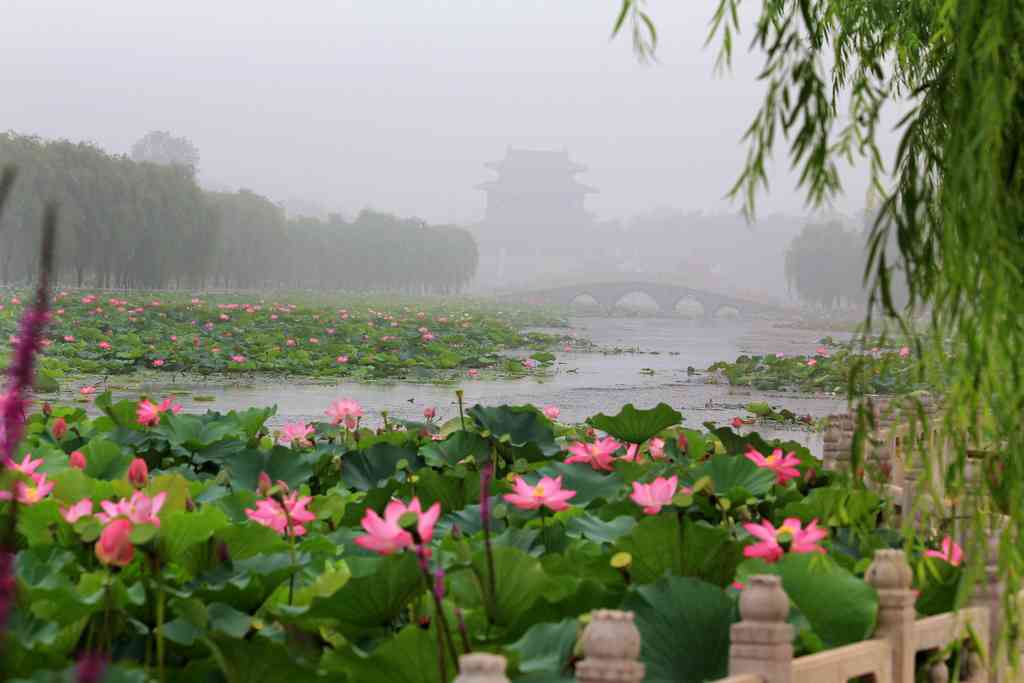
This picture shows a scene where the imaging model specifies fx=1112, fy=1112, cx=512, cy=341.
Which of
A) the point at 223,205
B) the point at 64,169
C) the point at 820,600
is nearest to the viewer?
the point at 820,600

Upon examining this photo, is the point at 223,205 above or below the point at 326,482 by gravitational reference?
above

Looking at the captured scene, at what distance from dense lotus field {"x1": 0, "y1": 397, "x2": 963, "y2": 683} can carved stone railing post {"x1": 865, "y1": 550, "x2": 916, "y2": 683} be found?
3 cm

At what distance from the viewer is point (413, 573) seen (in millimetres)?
1714

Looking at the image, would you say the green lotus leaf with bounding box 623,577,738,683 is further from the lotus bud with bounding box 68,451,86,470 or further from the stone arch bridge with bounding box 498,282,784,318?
the stone arch bridge with bounding box 498,282,784,318

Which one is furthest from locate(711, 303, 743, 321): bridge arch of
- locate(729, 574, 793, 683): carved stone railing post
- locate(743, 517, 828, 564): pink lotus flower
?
locate(729, 574, 793, 683): carved stone railing post

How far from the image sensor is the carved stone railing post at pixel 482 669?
116 cm

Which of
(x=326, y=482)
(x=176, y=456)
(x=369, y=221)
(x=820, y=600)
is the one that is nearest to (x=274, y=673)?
(x=820, y=600)

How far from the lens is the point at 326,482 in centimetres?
339

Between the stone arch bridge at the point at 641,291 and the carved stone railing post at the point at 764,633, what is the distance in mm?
67627

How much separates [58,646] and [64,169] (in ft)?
127

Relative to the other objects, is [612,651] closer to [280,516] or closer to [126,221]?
[280,516]

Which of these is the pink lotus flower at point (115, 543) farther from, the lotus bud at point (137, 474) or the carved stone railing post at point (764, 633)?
the carved stone railing post at point (764, 633)

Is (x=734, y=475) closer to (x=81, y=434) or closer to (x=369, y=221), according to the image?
(x=81, y=434)

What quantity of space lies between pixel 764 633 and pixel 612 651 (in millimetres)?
351
